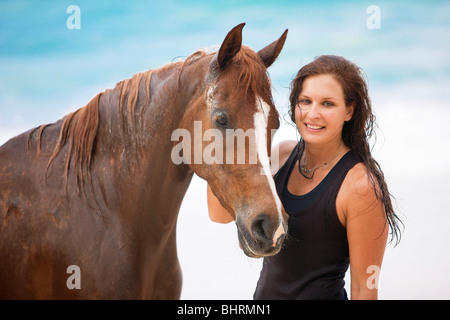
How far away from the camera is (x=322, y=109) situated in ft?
5.43

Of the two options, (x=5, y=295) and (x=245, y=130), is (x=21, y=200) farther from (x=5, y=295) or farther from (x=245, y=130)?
(x=245, y=130)

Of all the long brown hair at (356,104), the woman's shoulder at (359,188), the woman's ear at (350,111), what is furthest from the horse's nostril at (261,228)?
the woman's ear at (350,111)

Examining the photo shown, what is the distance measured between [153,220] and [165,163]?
211 mm

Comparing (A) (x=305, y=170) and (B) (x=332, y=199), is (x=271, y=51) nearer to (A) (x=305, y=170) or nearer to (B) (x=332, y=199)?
(A) (x=305, y=170)

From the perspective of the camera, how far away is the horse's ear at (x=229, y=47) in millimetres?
1509

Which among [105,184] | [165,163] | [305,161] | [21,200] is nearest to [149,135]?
[165,163]

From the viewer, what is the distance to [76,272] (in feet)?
→ 5.24

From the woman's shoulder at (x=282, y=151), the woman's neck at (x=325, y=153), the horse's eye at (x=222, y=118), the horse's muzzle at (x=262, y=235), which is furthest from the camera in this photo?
the woman's shoulder at (x=282, y=151)

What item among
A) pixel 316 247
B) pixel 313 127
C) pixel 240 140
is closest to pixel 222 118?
pixel 240 140

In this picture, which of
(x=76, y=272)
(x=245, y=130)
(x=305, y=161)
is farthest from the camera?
(x=305, y=161)

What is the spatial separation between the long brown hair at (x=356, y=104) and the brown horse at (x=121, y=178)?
157 millimetres

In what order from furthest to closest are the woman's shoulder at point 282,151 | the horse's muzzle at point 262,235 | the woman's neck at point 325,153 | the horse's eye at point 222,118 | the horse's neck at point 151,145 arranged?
the woman's shoulder at point 282,151 < the woman's neck at point 325,153 < the horse's neck at point 151,145 < the horse's eye at point 222,118 < the horse's muzzle at point 262,235

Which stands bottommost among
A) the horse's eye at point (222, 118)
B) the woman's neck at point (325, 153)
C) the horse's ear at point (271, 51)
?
the woman's neck at point (325, 153)

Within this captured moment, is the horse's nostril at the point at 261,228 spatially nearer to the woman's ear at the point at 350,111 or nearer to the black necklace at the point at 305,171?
the black necklace at the point at 305,171
